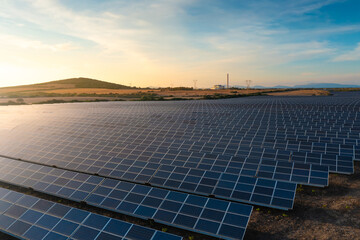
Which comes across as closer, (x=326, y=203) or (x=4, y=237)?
(x=4, y=237)

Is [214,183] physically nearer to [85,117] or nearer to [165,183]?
[165,183]

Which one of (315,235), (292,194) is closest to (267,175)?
(292,194)

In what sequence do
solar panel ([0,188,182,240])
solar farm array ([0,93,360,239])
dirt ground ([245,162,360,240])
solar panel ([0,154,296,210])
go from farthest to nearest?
solar panel ([0,154,296,210])
solar farm array ([0,93,360,239])
dirt ground ([245,162,360,240])
solar panel ([0,188,182,240])

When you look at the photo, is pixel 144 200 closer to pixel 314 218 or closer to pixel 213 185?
pixel 213 185

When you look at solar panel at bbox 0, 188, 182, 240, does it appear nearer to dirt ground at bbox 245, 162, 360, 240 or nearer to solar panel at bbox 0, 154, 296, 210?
solar panel at bbox 0, 154, 296, 210

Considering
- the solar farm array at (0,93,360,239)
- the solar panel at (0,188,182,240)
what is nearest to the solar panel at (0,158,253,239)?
the solar farm array at (0,93,360,239)

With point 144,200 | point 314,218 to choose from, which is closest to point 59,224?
point 144,200
